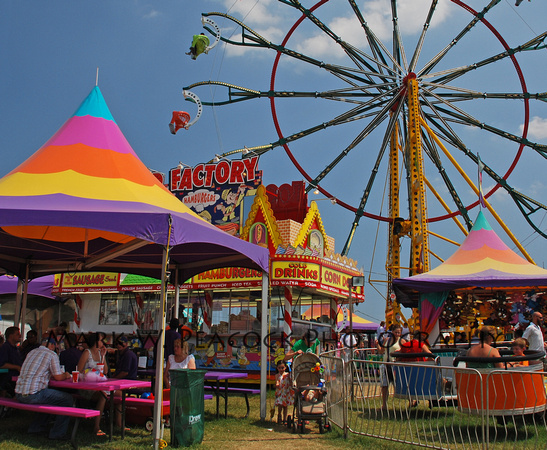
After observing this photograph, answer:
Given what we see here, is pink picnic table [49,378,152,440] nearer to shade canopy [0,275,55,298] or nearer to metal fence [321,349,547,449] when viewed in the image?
metal fence [321,349,547,449]

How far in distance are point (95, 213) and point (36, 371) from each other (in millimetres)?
1935

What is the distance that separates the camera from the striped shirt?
6121 millimetres

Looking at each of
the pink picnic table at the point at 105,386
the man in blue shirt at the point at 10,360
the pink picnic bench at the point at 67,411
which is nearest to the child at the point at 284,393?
the pink picnic table at the point at 105,386

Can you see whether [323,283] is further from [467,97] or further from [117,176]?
[467,97]

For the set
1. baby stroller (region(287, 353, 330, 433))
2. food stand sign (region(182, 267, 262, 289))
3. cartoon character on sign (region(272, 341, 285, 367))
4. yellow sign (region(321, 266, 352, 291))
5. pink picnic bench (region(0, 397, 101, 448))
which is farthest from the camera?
yellow sign (region(321, 266, 352, 291))

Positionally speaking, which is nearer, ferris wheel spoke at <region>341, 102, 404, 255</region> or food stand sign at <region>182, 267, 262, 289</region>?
food stand sign at <region>182, 267, 262, 289</region>

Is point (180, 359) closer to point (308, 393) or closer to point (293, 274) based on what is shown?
point (308, 393)

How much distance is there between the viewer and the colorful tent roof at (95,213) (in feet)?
19.9

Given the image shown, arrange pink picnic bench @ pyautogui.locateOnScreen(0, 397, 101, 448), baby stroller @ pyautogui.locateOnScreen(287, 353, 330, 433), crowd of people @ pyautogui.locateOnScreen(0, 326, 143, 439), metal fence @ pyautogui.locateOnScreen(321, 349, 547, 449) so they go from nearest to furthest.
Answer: pink picnic bench @ pyautogui.locateOnScreen(0, 397, 101, 448), metal fence @ pyautogui.locateOnScreen(321, 349, 547, 449), crowd of people @ pyautogui.locateOnScreen(0, 326, 143, 439), baby stroller @ pyautogui.locateOnScreen(287, 353, 330, 433)

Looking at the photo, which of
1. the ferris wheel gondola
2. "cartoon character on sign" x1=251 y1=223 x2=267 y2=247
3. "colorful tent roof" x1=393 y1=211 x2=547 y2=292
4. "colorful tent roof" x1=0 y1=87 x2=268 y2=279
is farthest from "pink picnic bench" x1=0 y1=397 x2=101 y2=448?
the ferris wheel gondola

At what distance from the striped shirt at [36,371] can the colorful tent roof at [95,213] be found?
1497 mm

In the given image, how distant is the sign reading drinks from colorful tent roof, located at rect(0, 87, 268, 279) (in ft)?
18.1

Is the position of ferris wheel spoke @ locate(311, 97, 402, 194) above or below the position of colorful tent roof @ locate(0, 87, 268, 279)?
above

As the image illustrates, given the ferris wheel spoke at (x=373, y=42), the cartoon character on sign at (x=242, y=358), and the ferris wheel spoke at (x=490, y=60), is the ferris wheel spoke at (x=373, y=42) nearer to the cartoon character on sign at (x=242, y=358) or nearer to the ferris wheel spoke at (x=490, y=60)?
the ferris wheel spoke at (x=490, y=60)
